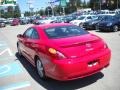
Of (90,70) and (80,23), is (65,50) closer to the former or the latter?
(90,70)

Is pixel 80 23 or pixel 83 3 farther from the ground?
pixel 83 3

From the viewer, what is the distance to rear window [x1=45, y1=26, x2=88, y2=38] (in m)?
6.60

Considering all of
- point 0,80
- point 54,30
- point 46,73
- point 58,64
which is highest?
point 54,30

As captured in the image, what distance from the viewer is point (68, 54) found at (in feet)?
18.1

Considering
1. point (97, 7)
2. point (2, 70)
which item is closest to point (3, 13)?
point (97, 7)

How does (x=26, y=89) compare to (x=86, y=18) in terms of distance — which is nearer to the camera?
(x=26, y=89)

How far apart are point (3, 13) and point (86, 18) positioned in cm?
9056

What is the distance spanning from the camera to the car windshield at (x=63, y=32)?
21.6ft

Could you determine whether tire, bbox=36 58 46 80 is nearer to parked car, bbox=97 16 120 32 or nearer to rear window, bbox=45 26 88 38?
rear window, bbox=45 26 88 38

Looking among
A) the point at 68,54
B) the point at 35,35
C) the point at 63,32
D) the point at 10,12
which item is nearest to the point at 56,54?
the point at 68,54

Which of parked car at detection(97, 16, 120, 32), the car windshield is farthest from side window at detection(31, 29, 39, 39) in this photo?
parked car at detection(97, 16, 120, 32)

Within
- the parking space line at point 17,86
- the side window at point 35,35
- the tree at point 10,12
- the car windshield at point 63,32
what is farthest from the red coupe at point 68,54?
the tree at point 10,12

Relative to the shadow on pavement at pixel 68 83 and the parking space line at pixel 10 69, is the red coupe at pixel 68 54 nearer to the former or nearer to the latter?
the shadow on pavement at pixel 68 83

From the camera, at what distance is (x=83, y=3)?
13425cm
